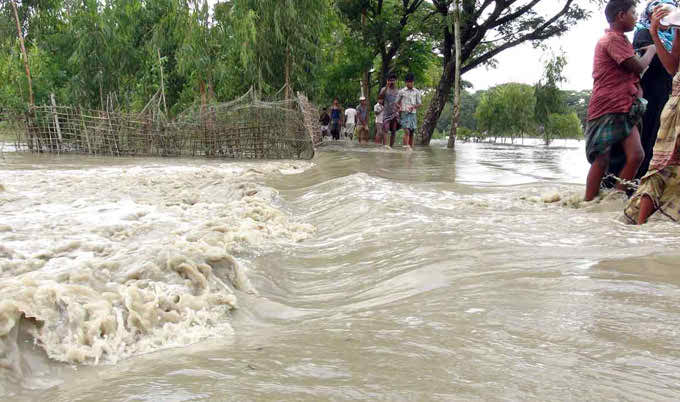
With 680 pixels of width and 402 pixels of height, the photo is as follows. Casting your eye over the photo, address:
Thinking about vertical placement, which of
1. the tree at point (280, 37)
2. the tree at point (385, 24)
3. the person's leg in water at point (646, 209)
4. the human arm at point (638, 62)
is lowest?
the person's leg in water at point (646, 209)

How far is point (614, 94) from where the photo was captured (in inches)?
152

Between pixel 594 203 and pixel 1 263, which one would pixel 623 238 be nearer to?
pixel 594 203

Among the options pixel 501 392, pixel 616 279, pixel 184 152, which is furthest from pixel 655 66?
pixel 184 152

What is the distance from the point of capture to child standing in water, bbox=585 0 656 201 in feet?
12.4

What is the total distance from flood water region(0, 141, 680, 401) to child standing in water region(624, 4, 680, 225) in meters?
0.21

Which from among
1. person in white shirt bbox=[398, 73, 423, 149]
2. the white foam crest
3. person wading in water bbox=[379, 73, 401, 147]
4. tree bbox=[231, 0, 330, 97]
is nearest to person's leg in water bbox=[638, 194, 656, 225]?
the white foam crest

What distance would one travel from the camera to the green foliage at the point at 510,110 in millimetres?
48406

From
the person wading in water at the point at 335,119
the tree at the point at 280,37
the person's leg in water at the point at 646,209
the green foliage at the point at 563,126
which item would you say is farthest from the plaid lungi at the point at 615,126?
the green foliage at the point at 563,126

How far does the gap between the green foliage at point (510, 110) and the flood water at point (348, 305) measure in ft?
153

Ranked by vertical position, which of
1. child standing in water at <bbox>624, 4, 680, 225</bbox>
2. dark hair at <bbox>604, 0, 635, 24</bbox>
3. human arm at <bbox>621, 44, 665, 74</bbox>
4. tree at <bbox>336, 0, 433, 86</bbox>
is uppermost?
tree at <bbox>336, 0, 433, 86</bbox>

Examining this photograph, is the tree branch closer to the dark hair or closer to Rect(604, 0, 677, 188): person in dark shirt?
Rect(604, 0, 677, 188): person in dark shirt

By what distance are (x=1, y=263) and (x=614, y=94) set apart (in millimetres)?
4192

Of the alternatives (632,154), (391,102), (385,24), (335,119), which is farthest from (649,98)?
(385,24)

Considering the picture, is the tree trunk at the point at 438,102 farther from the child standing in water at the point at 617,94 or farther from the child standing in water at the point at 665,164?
the child standing in water at the point at 665,164
